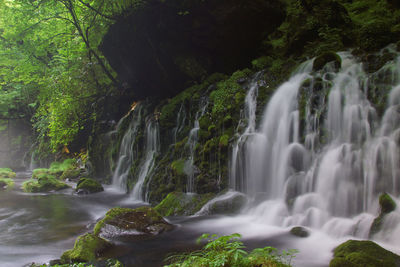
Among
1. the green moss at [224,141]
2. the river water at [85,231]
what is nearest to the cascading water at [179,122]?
the green moss at [224,141]

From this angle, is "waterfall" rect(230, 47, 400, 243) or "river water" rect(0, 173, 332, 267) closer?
"river water" rect(0, 173, 332, 267)

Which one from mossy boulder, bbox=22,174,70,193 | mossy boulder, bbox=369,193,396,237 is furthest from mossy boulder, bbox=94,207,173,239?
mossy boulder, bbox=22,174,70,193

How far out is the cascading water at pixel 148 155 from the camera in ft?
38.1

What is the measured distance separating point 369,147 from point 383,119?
2.19 feet

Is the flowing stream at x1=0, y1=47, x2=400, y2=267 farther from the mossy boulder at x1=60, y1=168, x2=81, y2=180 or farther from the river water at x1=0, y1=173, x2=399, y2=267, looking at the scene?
the mossy boulder at x1=60, y1=168, x2=81, y2=180

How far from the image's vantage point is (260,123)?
8.37m

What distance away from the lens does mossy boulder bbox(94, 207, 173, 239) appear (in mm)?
6070

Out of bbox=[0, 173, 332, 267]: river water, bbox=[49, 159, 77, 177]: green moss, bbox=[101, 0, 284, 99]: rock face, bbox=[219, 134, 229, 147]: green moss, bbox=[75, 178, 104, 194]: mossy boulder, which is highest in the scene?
bbox=[101, 0, 284, 99]: rock face

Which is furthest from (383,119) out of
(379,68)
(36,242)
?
(36,242)

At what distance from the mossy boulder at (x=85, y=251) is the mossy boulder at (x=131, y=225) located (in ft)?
2.49

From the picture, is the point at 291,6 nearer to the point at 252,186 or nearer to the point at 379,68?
the point at 379,68

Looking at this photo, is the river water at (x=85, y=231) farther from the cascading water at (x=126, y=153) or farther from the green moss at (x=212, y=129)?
the cascading water at (x=126, y=153)

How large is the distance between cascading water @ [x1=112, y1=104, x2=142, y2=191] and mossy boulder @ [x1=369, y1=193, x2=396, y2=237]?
1034 centimetres

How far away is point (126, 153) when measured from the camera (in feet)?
46.8
